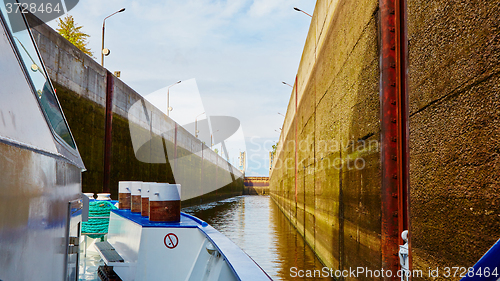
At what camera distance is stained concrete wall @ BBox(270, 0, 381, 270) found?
185 inches

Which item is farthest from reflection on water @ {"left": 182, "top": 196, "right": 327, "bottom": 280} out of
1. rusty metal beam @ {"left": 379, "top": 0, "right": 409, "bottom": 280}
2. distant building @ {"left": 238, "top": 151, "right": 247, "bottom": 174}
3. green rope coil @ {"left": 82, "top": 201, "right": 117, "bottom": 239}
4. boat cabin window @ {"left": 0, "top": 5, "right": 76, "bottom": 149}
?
distant building @ {"left": 238, "top": 151, "right": 247, "bottom": 174}

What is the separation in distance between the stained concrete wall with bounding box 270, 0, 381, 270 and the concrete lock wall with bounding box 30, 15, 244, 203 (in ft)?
24.0

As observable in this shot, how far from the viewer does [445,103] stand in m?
2.88

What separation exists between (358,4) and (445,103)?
10.2ft

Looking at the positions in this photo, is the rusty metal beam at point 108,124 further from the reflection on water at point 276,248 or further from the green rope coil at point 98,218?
the green rope coil at point 98,218

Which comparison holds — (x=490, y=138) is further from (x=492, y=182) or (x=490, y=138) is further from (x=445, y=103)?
(x=445, y=103)

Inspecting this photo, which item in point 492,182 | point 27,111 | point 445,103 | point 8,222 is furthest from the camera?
point 445,103

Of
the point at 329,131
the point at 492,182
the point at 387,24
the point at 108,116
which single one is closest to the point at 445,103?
the point at 492,182

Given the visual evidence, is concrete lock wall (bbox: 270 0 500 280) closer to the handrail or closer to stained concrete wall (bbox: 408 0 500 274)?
stained concrete wall (bbox: 408 0 500 274)

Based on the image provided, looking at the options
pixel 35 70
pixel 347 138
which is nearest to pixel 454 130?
pixel 35 70

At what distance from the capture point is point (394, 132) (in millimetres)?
4102

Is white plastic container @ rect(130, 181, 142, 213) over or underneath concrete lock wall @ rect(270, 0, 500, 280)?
underneath

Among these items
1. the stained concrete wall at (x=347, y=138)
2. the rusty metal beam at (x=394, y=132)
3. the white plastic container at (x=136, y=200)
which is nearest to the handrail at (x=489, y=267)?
the rusty metal beam at (x=394, y=132)

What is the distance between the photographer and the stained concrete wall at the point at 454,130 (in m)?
2.35
